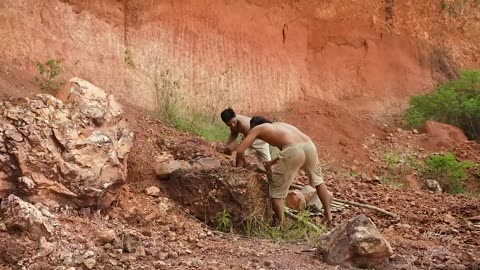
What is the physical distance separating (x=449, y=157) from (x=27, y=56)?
5.57 meters

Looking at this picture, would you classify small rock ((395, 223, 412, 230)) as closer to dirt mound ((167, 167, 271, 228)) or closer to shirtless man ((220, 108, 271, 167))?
dirt mound ((167, 167, 271, 228))

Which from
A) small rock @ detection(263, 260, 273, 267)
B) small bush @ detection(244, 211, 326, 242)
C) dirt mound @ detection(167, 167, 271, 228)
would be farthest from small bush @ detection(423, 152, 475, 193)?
small rock @ detection(263, 260, 273, 267)

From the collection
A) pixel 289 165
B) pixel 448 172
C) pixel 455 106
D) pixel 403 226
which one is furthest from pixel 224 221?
pixel 455 106

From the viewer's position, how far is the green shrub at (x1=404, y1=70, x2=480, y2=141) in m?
12.8

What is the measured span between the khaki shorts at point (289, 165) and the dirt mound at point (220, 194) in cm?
15

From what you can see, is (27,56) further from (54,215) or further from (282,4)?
(282,4)

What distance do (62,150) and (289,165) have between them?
1.94m

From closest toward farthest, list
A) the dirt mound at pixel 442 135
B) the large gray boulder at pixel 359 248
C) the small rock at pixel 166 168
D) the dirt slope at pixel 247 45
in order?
the large gray boulder at pixel 359 248
the small rock at pixel 166 168
the dirt slope at pixel 247 45
the dirt mound at pixel 442 135

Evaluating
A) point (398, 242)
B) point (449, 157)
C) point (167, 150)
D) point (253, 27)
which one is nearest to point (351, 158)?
point (449, 157)

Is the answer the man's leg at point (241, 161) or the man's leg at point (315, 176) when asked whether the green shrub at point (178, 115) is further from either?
the man's leg at point (315, 176)

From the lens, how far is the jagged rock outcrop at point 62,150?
209 inches

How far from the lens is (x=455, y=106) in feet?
41.9

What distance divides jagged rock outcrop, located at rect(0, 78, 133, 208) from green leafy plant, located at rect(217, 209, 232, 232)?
850 mm

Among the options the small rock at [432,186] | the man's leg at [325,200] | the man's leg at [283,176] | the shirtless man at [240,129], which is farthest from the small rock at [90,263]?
the small rock at [432,186]
